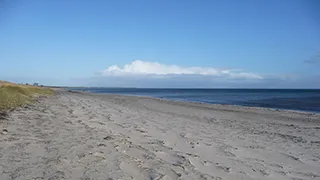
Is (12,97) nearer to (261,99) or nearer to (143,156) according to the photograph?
(143,156)

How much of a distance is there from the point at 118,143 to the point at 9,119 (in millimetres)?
4718

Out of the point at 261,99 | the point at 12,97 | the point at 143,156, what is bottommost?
the point at 261,99

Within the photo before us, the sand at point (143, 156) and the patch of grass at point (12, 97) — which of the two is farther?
the patch of grass at point (12, 97)

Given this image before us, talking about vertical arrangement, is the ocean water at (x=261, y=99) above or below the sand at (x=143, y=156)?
below

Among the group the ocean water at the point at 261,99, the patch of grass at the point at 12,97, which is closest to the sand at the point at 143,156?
the patch of grass at the point at 12,97

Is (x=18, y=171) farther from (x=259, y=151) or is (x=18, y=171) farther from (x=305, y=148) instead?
(x=305, y=148)

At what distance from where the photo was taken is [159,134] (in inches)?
361

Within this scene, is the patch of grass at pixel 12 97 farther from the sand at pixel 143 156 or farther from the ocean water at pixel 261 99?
the ocean water at pixel 261 99

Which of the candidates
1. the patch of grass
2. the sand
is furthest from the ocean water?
the patch of grass

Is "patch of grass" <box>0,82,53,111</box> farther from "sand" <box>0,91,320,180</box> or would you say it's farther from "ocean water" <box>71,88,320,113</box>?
"ocean water" <box>71,88,320,113</box>

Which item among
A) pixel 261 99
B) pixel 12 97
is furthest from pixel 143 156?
pixel 261 99

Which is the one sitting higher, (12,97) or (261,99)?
(12,97)

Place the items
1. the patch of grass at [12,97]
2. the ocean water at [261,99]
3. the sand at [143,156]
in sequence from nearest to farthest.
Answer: the sand at [143,156] → the patch of grass at [12,97] → the ocean water at [261,99]

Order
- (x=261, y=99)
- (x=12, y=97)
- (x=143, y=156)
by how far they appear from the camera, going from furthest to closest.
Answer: (x=261, y=99), (x=12, y=97), (x=143, y=156)
